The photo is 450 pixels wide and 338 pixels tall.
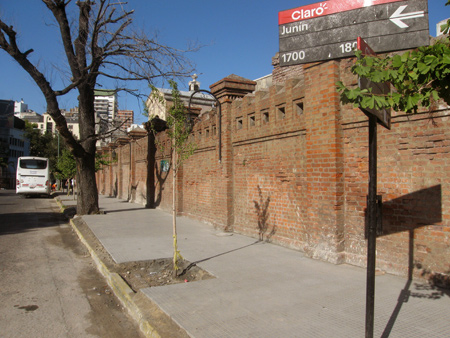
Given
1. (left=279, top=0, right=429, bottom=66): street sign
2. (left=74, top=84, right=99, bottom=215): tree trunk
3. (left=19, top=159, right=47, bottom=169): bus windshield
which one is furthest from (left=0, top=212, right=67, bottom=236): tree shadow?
(left=19, top=159, right=47, bottom=169): bus windshield

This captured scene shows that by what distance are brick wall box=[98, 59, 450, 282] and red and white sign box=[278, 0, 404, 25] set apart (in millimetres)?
1728

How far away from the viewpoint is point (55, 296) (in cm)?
575

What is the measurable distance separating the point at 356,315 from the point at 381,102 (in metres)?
2.83

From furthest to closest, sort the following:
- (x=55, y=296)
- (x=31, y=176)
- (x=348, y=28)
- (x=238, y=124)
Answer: (x=31, y=176) < (x=238, y=124) < (x=55, y=296) < (x=348, y=28)

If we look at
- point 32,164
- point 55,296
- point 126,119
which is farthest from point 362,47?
point 32,164

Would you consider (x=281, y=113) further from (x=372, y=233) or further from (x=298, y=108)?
(x=372, y=233)

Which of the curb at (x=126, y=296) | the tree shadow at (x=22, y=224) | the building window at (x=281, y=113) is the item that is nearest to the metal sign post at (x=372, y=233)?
the curb at (x=126, y=296)

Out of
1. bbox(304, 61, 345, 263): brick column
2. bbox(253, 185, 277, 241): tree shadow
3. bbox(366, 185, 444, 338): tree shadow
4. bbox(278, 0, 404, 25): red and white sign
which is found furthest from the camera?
bbox(253, 185, 277, 241): tree shadow

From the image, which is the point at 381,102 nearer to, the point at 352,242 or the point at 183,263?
the point at 352,242

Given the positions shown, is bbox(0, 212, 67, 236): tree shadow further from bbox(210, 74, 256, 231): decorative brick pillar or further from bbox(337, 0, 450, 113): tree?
bbox(337, 0, 450, 113): tree

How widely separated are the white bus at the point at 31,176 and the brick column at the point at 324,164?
3099cm

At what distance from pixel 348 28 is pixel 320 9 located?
514 mm

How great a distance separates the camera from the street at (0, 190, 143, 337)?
4.55m

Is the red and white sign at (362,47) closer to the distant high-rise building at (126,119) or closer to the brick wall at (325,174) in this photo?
the brick wall at (325,174)
